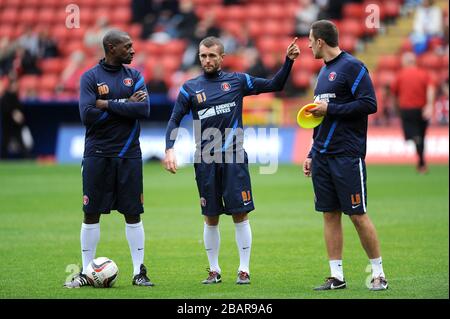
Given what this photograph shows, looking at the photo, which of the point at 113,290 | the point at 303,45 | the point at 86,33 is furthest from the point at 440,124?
the point at 113,290

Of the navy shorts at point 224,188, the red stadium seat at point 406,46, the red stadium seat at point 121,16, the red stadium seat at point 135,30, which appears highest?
the red stadium seat at point 121,16

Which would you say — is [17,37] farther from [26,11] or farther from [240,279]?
[240,279]

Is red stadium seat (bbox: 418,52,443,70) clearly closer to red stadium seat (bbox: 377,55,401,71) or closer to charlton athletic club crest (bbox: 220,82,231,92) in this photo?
red stadium seat (bbox: 377,55,401,71)

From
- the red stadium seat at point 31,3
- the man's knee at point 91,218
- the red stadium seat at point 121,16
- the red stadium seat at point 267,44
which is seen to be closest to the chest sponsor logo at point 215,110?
the man's knee at point 91,218

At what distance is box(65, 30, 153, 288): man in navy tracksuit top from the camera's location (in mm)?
9945

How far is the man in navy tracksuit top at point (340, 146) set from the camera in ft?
31.1

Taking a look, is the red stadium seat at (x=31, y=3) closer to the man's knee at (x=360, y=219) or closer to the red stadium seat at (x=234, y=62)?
the red stadium seat at (x=234, y=62)

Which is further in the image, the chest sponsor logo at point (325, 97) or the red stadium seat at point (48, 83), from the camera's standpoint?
the red stadium seat at point (48, 83)

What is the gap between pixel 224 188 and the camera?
33.3ft

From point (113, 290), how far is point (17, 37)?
83.0 ft

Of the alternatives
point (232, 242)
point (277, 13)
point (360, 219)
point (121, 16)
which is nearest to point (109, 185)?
point (360, 219)

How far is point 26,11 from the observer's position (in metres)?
35.3

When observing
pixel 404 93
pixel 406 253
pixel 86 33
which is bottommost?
pixel 406 253

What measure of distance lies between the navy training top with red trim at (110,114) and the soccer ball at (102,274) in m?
1.07
